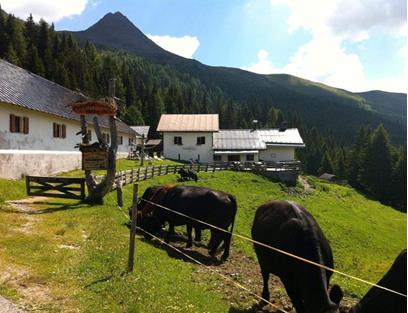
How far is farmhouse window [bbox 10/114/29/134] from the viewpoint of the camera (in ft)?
79.7

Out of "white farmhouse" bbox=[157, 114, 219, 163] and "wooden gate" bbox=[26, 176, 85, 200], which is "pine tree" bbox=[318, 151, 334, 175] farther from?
"wooden gate" bbox=[26, 176, 85, 200]

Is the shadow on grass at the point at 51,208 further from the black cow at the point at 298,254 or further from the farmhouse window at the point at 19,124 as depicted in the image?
the black cow at the point at 298,254

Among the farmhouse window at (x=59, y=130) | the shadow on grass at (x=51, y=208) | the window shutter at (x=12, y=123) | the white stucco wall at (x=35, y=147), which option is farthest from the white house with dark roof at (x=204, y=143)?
the shadow on grass at (x=51, y=208)

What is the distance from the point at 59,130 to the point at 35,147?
411 centimetres

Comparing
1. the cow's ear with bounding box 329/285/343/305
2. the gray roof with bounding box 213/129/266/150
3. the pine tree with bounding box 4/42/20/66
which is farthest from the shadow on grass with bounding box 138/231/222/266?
the pine tree with bounding box 4/42/20/66

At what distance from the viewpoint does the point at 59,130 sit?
102ft

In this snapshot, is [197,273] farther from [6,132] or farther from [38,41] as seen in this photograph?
[38,41]

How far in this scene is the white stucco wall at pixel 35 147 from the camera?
72.7 ft

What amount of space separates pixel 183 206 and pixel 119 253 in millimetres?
4060

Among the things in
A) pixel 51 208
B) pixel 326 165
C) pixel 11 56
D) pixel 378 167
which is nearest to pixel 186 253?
pixel 51 208

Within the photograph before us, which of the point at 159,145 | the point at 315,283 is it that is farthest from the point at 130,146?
the point at 315,283

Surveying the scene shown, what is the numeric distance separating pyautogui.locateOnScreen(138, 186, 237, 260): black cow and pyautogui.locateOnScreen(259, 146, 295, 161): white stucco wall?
160 ft

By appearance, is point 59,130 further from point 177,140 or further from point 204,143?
point 204,143

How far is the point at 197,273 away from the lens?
1071 cm
